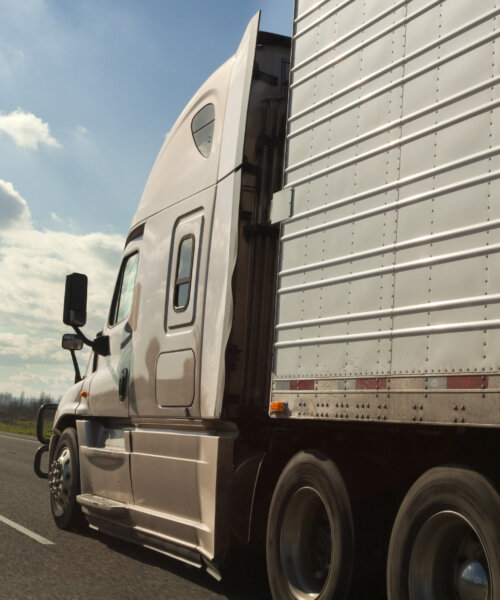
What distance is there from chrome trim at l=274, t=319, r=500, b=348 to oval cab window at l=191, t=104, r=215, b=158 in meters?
2.11

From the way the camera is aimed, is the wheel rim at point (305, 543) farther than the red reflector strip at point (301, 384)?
Yes

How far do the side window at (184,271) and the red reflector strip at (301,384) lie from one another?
5.06ft

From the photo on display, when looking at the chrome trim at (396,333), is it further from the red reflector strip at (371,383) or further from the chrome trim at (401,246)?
the chrome trim at (401,246)

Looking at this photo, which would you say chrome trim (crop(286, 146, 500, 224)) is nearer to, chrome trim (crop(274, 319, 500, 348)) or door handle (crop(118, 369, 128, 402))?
chrome trim (crop(274, 319, 500, 348))

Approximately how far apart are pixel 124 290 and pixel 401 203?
4202 mm

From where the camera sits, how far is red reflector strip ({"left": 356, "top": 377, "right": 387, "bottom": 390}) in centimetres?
411

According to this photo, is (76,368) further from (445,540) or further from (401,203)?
(445,540)

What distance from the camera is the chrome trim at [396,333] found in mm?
3553

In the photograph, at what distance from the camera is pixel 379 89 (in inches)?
180

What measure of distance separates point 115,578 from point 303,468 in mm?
2199

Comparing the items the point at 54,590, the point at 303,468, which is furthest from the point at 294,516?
the point at 54,590

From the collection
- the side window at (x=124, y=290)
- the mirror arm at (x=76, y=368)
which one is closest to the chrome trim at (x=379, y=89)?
the side window at (x=124, y=290)

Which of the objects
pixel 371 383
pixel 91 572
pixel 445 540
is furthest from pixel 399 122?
pixel 91 572

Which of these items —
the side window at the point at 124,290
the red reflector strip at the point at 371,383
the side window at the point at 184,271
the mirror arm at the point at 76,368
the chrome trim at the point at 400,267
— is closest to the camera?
the chrome trim at the point at 400,267
